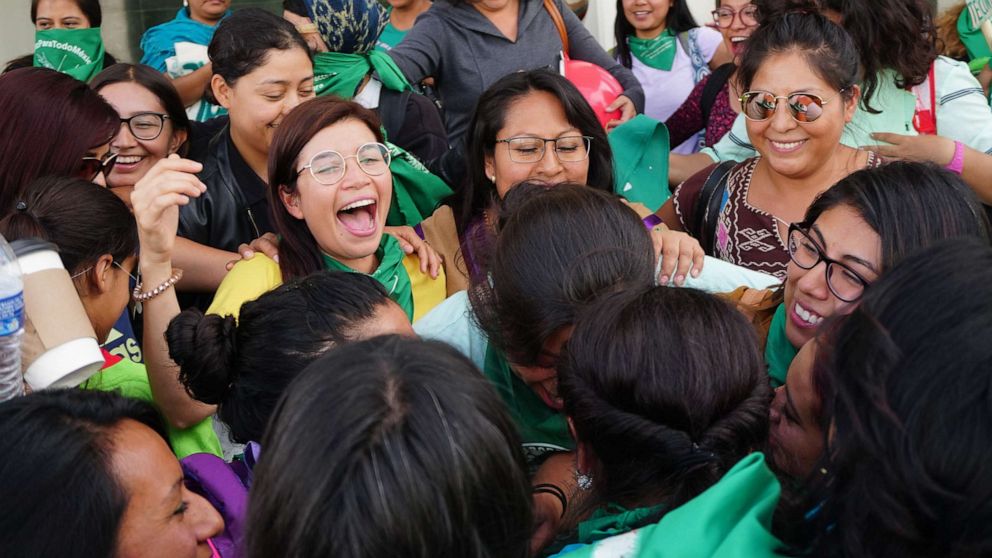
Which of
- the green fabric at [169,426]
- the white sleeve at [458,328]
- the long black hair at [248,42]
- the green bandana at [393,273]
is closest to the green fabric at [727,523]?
the white sleeve at [458,328]

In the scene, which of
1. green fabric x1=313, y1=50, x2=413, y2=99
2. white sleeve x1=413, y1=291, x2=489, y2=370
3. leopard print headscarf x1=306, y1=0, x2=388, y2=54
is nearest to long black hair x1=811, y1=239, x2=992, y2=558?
white sleeve x1=413, y1=291, x2=489, y2=370

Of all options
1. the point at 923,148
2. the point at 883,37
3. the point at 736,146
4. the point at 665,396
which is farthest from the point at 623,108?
the point at 665,396

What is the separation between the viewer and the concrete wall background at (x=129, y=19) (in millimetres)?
6383

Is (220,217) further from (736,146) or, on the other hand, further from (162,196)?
(736,146)

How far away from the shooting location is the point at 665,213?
3195mm

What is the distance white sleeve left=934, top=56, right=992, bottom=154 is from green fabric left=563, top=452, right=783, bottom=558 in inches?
96.2

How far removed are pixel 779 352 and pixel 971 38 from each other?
290 centimetres

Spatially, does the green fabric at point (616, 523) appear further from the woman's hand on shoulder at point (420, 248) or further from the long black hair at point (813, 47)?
the long black hair at point (813, 47)

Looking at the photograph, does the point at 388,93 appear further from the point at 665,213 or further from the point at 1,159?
the point at 1,159

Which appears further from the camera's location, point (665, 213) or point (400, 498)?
point (665, 213)

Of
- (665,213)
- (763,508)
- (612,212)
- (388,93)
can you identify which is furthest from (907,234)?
(388,93)

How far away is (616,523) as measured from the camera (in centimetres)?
143

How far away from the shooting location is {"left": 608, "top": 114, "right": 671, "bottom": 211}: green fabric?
11.3 feet

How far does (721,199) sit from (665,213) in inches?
9.4
